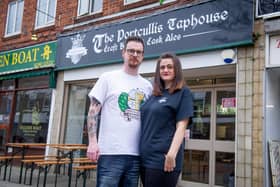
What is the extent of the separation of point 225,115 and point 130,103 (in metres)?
4.66

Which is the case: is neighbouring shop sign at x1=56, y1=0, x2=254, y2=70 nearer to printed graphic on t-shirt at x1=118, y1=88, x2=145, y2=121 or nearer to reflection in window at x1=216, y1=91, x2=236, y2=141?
reflection in window at x1=216, y1=91, x2=236, y2=141

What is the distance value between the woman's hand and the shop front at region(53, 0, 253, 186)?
310 centimetres

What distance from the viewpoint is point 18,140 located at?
10.8 m

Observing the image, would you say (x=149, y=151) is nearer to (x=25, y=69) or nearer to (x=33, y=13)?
(x=25, y=69)

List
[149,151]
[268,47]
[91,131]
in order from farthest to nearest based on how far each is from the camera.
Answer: [268,47] < [91,131] < [149,151]

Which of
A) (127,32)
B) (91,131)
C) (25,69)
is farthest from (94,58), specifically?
(91,131)

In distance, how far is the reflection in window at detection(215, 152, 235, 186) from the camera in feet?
22.2

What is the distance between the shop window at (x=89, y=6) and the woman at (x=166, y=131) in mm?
7065

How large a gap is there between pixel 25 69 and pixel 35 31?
1.25m

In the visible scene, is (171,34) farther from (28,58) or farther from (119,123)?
(28,58)

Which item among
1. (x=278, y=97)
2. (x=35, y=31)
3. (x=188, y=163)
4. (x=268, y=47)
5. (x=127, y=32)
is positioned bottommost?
(x=188, y=163)

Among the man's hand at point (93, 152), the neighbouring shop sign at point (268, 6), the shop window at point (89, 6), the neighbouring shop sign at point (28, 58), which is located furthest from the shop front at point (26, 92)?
the man's hand at point (93, 152)

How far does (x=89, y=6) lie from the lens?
952cm

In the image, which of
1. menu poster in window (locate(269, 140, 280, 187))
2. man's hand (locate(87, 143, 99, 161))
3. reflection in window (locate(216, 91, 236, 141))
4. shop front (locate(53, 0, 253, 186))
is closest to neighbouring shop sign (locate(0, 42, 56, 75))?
shop front (locate(53, 0, 253, 186))
